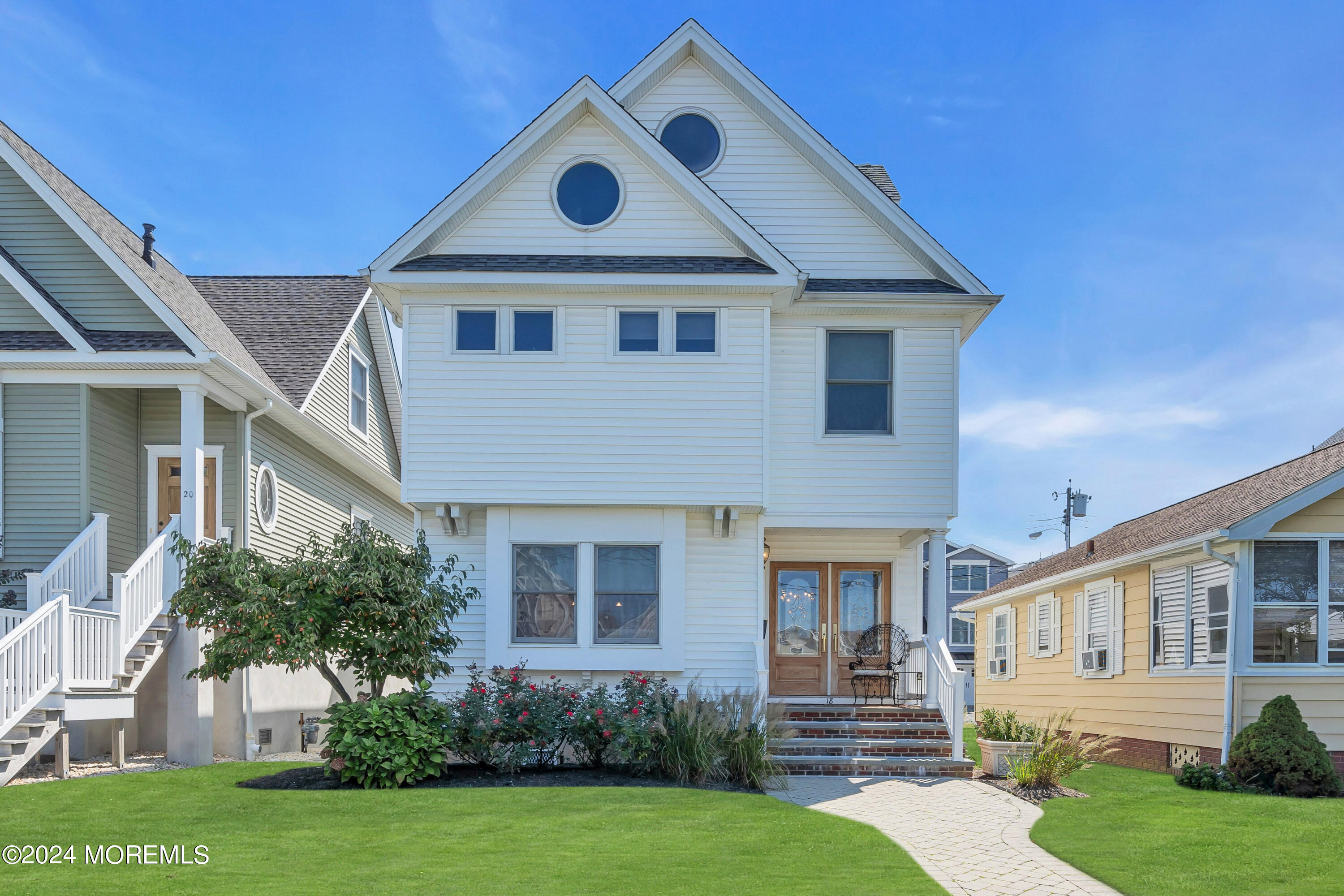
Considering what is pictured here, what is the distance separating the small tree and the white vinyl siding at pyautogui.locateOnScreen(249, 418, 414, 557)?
3919 mm

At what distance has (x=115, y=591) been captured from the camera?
1266 cm

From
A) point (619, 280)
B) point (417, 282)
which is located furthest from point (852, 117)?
point (417, 282)

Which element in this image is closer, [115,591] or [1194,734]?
[115,591]

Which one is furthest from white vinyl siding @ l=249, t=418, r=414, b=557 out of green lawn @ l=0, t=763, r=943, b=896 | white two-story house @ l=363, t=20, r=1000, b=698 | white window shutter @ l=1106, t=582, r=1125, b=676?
white window shutter @ l=1106, t=582, r=1125, b=676

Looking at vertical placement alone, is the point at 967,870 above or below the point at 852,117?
below

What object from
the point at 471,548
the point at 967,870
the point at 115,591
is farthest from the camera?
the point at 471,548

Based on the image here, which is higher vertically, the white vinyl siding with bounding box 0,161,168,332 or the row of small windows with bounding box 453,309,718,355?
the white vinyl siding with bounding box 0,161,168,332

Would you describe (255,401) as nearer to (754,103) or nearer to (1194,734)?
(754,103)

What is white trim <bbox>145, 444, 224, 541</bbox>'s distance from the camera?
15930 mm

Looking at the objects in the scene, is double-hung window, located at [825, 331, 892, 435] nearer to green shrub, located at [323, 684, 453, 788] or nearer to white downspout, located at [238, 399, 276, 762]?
green shrub, located at [323, 684, 453, 788]

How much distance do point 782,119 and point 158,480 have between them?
33.6 feet

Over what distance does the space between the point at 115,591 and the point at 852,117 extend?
45.5 feet

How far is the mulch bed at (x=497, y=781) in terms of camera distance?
11.5m

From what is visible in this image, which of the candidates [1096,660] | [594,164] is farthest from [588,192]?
[1096,660]
